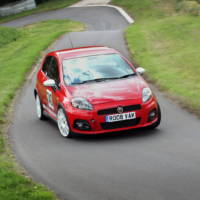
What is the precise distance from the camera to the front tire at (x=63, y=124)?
42.9 ft

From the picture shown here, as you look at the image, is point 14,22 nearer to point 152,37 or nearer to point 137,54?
point 152,37

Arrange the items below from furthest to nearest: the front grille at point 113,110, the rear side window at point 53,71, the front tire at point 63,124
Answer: the rear side window at point 53,71 → the front tire at point 63,124 → the front grille at point 113,110

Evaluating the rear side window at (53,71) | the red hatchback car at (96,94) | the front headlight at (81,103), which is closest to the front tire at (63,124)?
the red hatchback car at (96,94)

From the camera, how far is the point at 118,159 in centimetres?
1095

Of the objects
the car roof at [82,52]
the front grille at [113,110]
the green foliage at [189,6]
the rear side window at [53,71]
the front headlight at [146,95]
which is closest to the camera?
the front grille at [113,110]

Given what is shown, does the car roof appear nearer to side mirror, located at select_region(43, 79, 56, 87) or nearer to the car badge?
side mirror, located at select_region(43, 79, 56, 87)

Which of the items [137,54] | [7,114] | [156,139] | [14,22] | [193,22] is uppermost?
[156,139]

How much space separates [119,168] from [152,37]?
21.1 meters

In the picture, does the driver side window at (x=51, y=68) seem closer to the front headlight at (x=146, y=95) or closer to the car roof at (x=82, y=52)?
the car roof at (x=82, y=52)

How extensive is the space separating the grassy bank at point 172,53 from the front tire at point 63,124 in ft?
10.9

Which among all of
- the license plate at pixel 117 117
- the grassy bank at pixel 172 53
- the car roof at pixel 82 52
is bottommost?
the grassy bank at pixel 172 53

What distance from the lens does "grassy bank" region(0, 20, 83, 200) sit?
9031 mm

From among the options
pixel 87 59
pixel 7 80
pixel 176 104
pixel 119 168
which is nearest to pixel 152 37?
pixel 7 80

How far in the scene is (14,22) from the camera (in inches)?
2012
